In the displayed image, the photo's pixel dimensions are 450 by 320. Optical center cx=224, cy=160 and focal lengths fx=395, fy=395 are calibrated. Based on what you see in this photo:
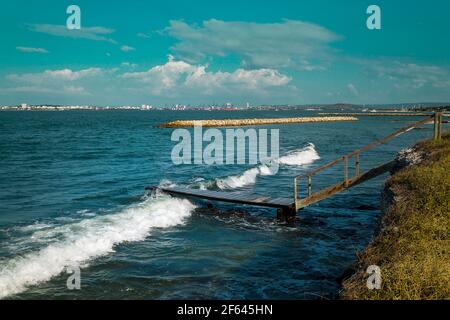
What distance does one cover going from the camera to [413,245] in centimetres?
842

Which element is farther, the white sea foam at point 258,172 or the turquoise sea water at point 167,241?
the white sea foam at point 258,172

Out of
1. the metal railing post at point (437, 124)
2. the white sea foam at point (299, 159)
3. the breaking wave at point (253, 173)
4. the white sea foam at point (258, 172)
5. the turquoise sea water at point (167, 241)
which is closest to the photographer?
the turquoise sea water at point (167, 241)

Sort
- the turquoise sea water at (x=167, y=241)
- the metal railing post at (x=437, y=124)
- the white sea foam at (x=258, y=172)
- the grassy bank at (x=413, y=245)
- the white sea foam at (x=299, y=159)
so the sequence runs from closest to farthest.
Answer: the grassy bank at (x=413, y=245) → the turquoise sea water at (x=167, y=241) → the metal railing post at (x=437, y=124) → the white sea foam at (x=258, y=172) → the white sea foam at (x=299, y=159)

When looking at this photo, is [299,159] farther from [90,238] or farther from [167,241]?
[90,238]

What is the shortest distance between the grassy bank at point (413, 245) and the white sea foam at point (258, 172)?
14.1m

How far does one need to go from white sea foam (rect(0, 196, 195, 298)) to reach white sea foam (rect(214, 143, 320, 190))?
650 centimetres

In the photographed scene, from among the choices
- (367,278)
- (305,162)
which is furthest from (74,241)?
(305,162)

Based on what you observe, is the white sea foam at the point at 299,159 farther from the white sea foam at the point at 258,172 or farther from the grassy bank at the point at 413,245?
the grassy bank at the point at 413,245

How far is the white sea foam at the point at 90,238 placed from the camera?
1135 cm

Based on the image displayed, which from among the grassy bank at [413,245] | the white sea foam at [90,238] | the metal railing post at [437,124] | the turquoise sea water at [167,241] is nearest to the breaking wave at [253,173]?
the turquoise sea water at [167,241]

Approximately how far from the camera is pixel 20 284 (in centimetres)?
1094
